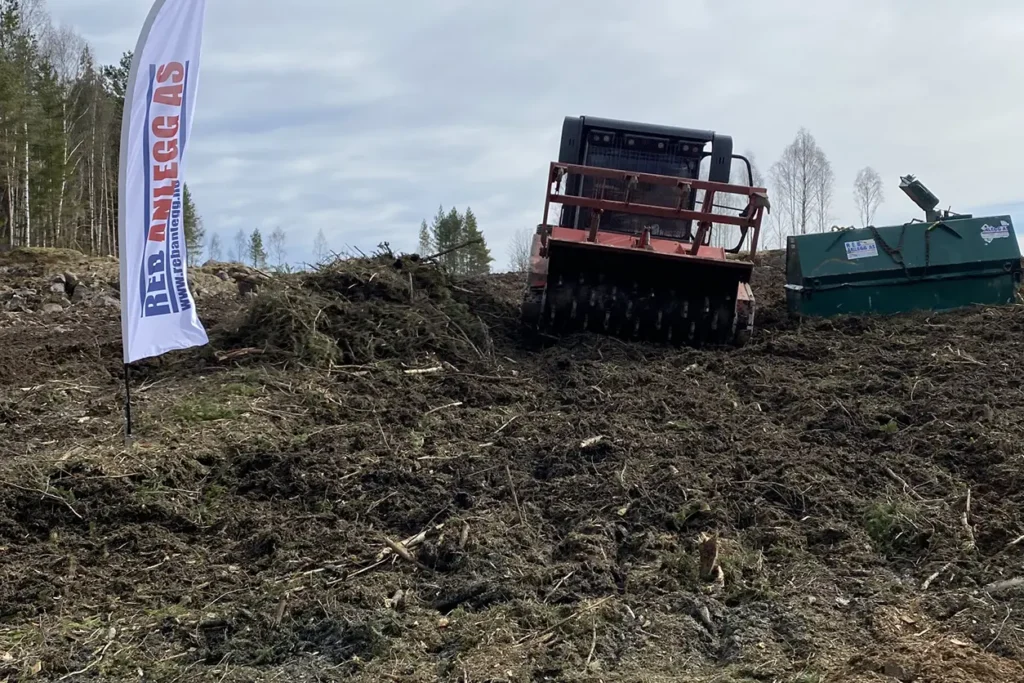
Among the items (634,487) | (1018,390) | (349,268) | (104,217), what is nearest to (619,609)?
(634,487)

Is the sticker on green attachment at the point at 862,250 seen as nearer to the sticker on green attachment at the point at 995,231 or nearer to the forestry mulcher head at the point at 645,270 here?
the sticker on green attachment at the point at 995,231

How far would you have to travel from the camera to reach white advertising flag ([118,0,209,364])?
5.12 metres

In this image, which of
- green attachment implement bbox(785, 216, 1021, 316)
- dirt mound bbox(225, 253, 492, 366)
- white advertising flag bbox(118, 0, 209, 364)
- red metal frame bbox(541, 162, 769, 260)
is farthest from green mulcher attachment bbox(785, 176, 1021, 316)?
white advertising flag bbox(118, 0, 209, 364)

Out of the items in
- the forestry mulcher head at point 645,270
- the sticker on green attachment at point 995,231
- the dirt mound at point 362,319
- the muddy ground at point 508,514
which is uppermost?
the sticker on green attachment at point 995,231

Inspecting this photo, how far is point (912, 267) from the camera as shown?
896 centimetres

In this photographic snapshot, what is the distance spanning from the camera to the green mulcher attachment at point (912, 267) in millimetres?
8961

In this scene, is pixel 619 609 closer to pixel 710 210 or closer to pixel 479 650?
pixel 479 650

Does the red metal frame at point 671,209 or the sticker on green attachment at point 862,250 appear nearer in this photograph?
the red metal frame at point 671,209

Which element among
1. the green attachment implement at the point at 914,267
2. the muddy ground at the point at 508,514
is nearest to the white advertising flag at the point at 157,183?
the muddy ground at the point at 508,514

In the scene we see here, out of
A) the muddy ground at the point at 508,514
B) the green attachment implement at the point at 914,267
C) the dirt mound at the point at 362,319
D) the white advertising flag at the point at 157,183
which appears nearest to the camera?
the muddy ground at the point at 508,514

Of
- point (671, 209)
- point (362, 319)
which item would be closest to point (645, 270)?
point (671, 209)

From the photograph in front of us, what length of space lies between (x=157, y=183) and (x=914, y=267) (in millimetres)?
7469

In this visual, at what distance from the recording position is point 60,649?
325 cm

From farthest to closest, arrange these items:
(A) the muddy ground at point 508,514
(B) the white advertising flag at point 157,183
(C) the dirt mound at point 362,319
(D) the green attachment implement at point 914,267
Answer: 1. (D) the green attachment implement at point 914,267
2. (C) the dirt mound at point 362,319
3. (B) the white advertising flag at point 157,183
4. (A) the muddy ground at point 508,514
